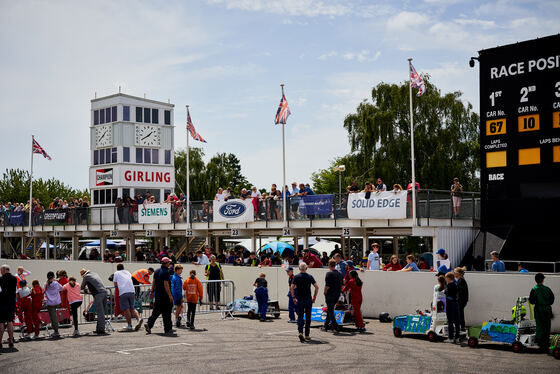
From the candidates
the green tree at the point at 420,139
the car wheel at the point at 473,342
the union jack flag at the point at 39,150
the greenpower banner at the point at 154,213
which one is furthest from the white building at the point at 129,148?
the car wheel at the point at 473,342

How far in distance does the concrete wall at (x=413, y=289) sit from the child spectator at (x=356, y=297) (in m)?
2.38

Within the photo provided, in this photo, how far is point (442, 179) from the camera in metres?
41.7

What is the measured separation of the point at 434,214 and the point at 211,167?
1949 inches

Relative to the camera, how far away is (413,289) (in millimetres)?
18766

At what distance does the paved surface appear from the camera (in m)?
12.0

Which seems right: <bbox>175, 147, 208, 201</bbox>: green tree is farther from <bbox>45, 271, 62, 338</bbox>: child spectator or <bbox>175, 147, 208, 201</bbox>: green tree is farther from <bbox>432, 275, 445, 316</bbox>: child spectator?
<bbox>432, 275, 445, 316</bbox>: child spectator

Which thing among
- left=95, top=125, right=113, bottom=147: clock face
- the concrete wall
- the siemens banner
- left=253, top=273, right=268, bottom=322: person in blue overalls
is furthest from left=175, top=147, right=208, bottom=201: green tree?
left=253, top=273, right=268, bottom=322: person in blue overalls

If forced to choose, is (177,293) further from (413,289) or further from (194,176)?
(194,176)

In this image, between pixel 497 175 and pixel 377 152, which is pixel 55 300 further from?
pixel 377 152

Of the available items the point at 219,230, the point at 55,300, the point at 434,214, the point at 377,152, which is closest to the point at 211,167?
the point at 377,152

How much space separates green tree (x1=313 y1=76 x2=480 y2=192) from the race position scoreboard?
17.9m

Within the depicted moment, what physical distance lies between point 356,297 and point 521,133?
32.4 ft

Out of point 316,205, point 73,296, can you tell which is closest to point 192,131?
point 316,205

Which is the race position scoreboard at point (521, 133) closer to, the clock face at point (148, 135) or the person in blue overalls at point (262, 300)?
the person in blue overalls at point (262, 300)
